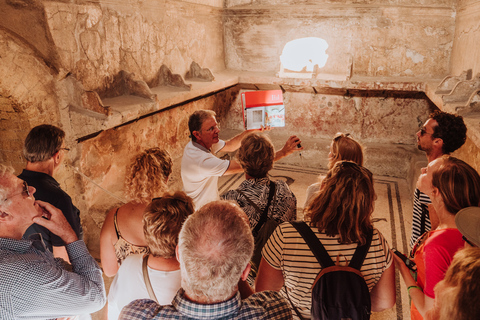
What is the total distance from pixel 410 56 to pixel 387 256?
5263 mm

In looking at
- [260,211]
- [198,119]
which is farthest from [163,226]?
[198,119]

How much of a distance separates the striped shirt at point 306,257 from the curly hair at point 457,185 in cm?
44

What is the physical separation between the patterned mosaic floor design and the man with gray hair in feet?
7.51

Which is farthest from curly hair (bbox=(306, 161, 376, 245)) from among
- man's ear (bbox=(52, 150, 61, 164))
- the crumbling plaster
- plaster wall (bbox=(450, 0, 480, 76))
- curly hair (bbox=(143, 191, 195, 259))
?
plaster wall (bbox=(450, 0, 480, 76))

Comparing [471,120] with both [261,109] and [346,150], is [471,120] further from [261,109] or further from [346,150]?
[261,109]

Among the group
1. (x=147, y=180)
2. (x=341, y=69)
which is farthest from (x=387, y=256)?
(x=341, y=69)

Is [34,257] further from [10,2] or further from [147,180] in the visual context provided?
[10,2]

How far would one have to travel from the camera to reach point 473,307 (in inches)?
35.3

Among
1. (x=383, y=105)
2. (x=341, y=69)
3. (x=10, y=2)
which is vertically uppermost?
(x=10, y=2)

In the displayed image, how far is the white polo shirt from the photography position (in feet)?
9.14

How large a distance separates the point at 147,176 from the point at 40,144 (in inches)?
30.8

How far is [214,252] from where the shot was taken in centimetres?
109

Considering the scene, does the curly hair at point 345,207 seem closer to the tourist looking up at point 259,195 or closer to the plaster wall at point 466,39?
the tourist looking up at point 259,195

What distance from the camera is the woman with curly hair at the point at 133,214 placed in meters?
2.00
